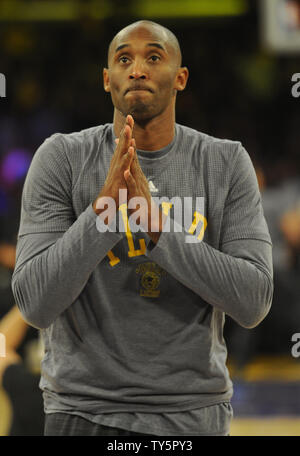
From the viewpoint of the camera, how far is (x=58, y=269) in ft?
4.95

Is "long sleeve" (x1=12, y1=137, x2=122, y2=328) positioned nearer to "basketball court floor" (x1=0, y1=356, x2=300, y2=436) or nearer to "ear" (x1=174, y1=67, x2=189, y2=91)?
"ear" (x1=174, y1=67, x2=189, y2=91)

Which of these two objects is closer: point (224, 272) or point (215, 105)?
point (224, 272)

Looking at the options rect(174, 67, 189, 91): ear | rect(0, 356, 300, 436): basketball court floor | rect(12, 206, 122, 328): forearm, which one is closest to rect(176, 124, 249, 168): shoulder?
rect(174, 67, 189, 91): ear

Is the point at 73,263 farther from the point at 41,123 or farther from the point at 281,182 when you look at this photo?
the point at 41,123

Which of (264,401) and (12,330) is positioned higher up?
(12,330)

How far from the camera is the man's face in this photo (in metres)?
1.58

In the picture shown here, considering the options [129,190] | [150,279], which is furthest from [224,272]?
[129,190]

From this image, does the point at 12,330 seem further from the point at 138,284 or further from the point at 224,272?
the point at 224,272

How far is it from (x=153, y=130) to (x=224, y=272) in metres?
0.37

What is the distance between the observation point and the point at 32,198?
1.65 metres

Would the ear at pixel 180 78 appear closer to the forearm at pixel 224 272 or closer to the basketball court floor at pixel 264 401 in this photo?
the forearm at pixel 224 272

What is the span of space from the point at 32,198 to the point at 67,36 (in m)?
7.70

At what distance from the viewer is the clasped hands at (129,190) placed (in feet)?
4.90

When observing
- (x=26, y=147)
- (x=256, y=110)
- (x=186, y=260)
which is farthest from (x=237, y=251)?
(x=256, y=110)
